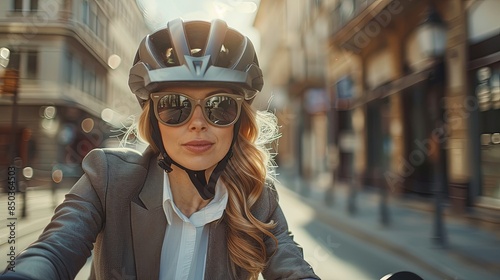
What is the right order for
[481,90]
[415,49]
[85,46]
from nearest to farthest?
[85,46]
[481,90]
[415,49]

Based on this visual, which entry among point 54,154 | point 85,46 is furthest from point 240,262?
point 85,46

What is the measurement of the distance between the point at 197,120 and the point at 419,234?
433cm

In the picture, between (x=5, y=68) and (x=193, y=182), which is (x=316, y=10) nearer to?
(x=193, y=182)

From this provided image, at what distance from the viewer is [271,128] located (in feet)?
3.94

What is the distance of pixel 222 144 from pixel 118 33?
0.42 metres

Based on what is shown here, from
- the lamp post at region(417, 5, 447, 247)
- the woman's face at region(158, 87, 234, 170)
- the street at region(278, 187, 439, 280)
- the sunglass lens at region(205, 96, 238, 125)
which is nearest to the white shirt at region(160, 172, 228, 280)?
the woman's face at region(158, 87, 234, 170)

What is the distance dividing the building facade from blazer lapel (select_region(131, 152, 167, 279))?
185mm

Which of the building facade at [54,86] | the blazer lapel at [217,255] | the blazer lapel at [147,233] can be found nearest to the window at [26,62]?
the building facade at [54,86]

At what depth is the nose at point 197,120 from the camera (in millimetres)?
922

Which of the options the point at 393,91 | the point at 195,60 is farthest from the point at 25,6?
the point at 393,91

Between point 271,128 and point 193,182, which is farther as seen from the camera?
point 271,128

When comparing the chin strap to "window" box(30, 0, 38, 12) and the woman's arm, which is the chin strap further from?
"window" box(30, 0, 38, 12)

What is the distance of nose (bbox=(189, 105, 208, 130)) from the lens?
0.92 m

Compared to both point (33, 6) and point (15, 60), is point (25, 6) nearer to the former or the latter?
point (33, 6)
